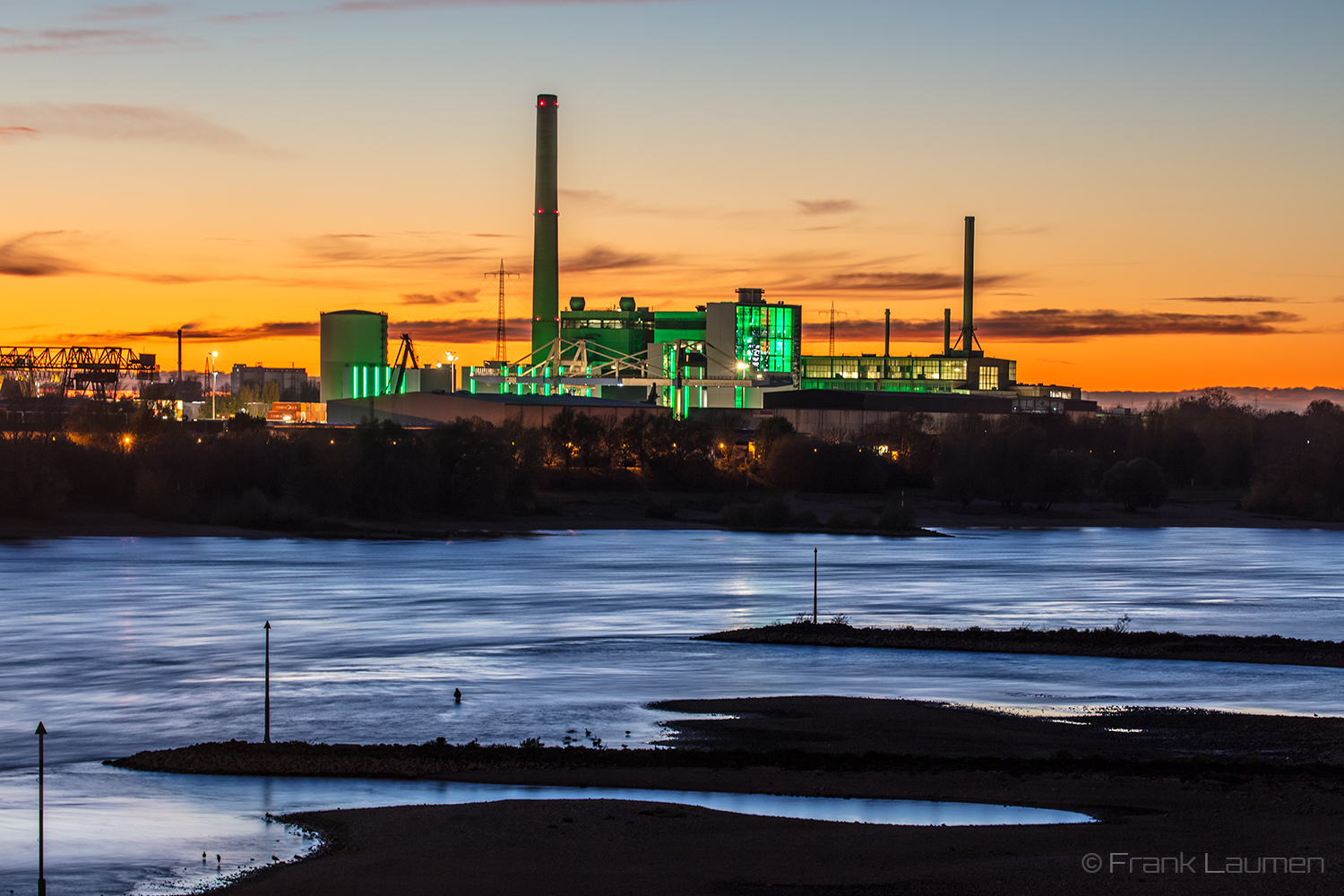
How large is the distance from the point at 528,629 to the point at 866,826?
23.8m

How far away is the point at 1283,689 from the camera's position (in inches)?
1240

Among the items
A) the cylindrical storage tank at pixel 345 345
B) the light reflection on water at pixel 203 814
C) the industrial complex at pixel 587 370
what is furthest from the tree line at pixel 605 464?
the light reflection on water at pixel 203 814

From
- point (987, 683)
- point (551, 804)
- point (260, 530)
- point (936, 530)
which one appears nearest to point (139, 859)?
point (551, 804)

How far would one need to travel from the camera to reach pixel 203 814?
20.5 m

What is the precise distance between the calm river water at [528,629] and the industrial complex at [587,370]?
170 ft

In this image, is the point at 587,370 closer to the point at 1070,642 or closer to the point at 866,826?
the point at 1070,642

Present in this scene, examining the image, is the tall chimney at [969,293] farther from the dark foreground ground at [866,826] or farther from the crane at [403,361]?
the dark foreground ground at [866,826]

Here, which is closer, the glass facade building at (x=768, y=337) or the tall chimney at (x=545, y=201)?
the tall chimney at (x=545, y=201)

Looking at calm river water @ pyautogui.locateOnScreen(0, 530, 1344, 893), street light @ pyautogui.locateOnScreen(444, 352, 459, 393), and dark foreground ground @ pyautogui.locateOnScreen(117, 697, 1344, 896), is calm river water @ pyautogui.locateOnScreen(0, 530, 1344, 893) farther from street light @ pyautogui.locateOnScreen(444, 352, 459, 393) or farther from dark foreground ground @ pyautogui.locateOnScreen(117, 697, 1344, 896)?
street light @ pyautogui.locateOnScreen(444, 352, 459, 393)

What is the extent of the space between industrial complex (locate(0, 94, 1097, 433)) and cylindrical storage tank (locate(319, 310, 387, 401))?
0.13 metres

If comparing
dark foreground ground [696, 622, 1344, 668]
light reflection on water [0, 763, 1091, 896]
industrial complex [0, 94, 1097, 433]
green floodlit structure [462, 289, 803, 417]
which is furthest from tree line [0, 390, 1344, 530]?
light reflection on water [0, 763, 1091, 896]

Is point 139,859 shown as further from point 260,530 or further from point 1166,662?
point 260,530

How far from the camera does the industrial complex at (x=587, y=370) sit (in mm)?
125500

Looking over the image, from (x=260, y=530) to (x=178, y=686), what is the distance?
53.4m
